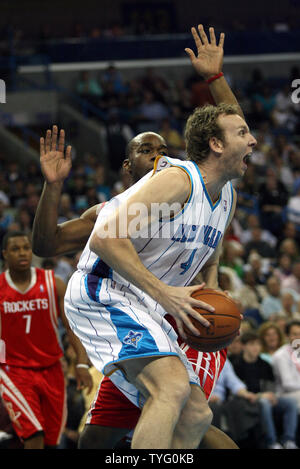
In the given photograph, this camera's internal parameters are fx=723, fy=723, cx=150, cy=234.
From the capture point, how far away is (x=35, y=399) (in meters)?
6.00

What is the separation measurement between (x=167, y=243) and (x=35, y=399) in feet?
8.88

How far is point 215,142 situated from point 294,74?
16.1 m

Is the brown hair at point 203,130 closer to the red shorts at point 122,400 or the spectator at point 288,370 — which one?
the red shorts at point 122,400

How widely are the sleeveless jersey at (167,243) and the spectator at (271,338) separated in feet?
14.7

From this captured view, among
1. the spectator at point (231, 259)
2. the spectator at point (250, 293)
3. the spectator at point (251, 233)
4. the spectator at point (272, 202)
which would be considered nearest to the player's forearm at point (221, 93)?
the spectator at point (250, 293)

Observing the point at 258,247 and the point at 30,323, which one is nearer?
the point at 30,323

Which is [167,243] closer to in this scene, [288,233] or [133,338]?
[133,338]

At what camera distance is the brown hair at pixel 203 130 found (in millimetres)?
4051

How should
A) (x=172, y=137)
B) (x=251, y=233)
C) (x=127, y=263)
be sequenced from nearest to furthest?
(x=127, y=263) < (x=251, y=233) < (x=172, y=137)

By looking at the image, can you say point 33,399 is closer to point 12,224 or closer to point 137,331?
point 137,331

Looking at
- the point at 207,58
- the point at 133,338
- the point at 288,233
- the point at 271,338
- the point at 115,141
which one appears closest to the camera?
the point at 133,338

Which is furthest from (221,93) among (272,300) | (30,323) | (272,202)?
(272,202)

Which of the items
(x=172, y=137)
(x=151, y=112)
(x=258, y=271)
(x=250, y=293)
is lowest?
(x=250, y=293)

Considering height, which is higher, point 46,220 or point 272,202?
point 272,202
